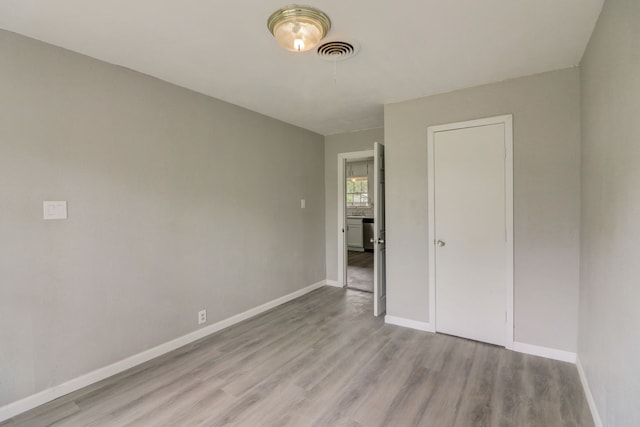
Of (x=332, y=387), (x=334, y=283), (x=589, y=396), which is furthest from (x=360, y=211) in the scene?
(x=589, y=396)

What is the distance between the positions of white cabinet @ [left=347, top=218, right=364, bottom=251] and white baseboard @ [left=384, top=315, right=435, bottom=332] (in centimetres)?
489

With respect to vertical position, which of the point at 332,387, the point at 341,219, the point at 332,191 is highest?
the point at 332,191

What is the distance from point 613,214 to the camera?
5.39 ft

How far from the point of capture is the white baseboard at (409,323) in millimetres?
3264

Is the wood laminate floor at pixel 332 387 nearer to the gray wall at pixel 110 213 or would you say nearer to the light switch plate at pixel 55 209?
the gray wall at pixel 110 213

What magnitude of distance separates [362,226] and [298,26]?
686cm

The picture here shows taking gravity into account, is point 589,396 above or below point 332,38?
below

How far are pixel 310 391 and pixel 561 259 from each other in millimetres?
2339

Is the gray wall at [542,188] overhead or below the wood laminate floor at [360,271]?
overhead

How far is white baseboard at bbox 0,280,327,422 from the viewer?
199 cm

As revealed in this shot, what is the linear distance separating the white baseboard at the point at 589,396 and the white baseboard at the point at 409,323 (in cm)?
119

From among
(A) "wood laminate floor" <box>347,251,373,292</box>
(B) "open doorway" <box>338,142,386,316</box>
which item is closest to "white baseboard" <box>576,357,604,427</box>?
(B) "open doorway" <box>338,142,386,316</box>

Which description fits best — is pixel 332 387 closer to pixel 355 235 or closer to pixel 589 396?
pixel 589 396

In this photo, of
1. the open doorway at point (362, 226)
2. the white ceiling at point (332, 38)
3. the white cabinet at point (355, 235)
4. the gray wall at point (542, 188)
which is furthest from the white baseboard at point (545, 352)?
the white cabinet at point (355, 235)
